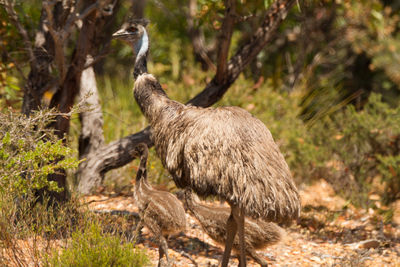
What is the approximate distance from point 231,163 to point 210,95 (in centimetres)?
238

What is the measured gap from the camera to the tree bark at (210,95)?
21.0 ft

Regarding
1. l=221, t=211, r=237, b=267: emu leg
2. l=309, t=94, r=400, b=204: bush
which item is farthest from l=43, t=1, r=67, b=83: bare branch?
l=309, t=94, r=400, b=204: bush

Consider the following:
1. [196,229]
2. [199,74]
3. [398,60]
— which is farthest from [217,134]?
[398,60]

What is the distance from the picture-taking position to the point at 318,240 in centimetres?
631

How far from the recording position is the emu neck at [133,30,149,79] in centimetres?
532

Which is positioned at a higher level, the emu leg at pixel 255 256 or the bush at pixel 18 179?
the bush at pixel 18 179

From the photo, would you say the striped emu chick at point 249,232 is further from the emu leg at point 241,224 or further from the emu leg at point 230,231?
the emu leg at point 241,224

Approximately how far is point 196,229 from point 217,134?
7.72 ft

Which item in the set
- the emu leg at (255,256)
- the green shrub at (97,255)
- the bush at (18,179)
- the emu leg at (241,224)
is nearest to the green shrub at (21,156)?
the bush at (18,179)

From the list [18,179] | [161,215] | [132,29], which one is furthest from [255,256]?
[132,29]


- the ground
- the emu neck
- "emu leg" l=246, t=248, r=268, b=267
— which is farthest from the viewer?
the ground

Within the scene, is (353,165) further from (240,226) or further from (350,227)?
(240,226)

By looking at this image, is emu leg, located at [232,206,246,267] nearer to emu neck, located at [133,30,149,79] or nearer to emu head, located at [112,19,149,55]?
emu neck, located at [133,30,149,79]

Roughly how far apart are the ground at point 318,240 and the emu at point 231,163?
1075 millimetres
